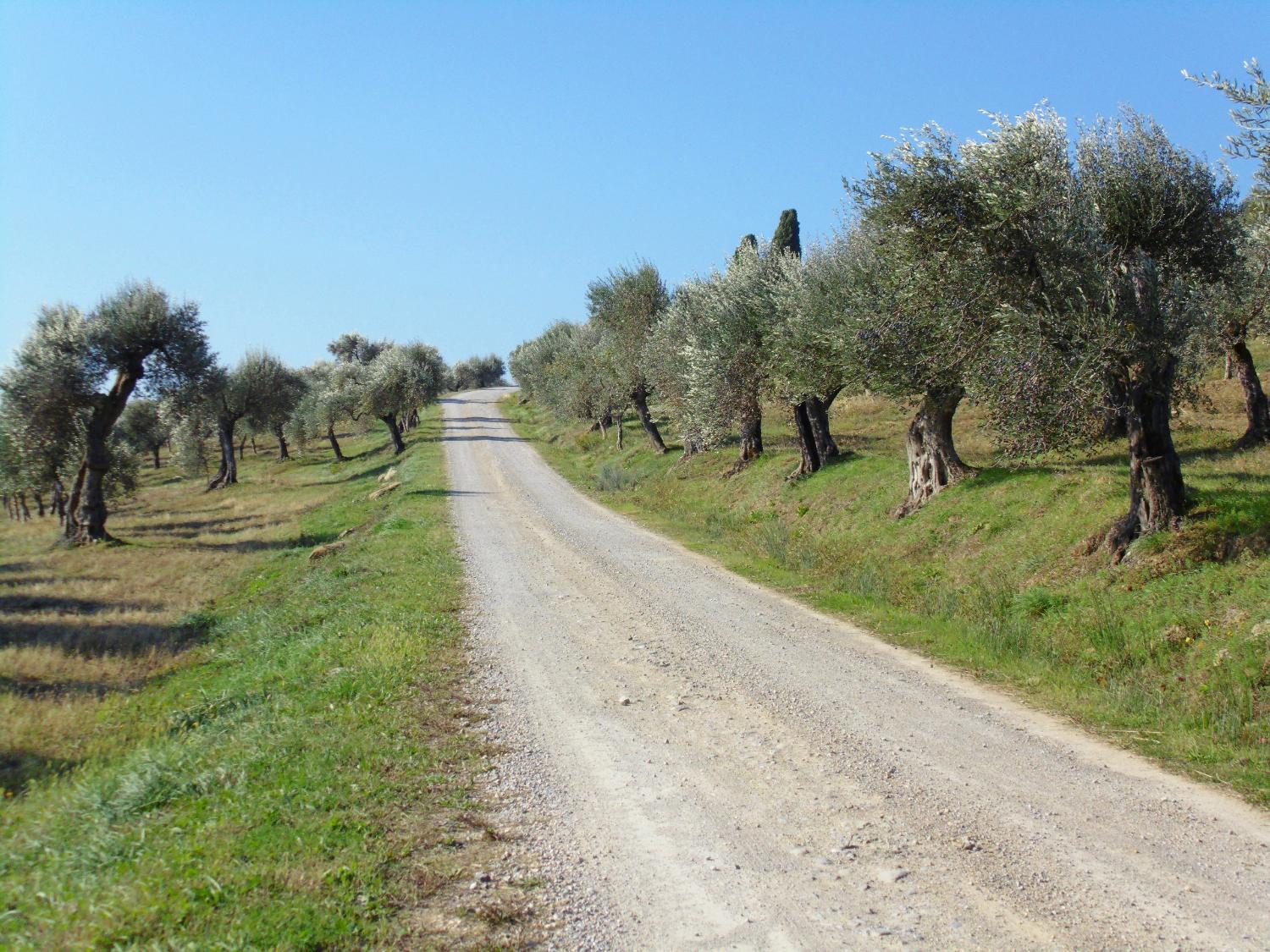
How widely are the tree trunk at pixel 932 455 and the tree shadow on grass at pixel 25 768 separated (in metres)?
17.3

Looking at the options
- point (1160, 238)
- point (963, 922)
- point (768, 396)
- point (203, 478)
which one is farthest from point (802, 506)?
point (203, 478)

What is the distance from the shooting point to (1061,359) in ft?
39.9

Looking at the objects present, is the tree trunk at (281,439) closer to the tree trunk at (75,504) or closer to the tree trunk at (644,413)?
the tree trunk at (75,504)

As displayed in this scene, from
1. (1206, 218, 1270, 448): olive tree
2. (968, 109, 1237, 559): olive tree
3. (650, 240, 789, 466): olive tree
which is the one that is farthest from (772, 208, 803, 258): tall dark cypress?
(968, 109, 1237, 559): olive tree

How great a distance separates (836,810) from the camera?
6473 millimetres

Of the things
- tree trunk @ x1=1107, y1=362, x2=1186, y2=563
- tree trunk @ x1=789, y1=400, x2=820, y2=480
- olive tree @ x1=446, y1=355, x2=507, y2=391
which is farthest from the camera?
olive tree @ x1=446, y1=355, x2=507, y2=391

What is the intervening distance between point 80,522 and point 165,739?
29688mm

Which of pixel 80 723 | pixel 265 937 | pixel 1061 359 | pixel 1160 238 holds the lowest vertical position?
pixel 80 723

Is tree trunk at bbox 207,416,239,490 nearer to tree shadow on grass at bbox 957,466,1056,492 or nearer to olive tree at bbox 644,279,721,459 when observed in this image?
olive tree at bbox 644,279,721,459

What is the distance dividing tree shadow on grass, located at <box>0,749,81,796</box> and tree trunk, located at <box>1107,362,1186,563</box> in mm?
14655

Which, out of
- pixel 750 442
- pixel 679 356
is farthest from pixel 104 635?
pixel 679 356

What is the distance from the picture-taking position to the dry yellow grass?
12.0 meters

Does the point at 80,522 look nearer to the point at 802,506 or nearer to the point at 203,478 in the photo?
the point at 802,506

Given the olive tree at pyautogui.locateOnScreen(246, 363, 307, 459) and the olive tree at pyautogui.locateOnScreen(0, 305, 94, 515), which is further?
the olive tree at pyautogui.locateOnScreen(246, 363, 307, 459)
